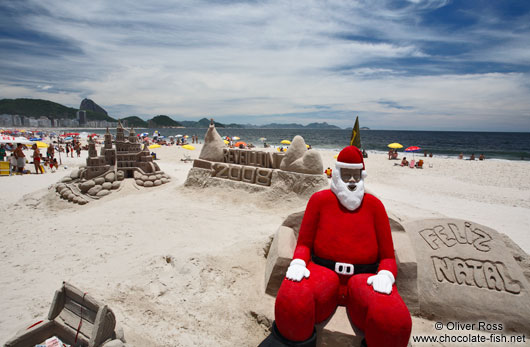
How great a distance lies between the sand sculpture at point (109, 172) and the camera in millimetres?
10781

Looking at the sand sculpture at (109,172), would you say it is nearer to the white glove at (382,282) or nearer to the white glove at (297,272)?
the white glove at (297,272)

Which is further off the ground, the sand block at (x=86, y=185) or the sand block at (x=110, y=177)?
the sand block at (x=110, y=177)

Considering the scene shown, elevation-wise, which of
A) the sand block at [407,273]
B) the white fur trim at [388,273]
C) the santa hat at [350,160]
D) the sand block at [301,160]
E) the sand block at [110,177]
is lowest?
the sand block at [110,177]

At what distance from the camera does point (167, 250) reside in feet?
17.7

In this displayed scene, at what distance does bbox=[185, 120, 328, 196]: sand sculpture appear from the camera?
338 inches

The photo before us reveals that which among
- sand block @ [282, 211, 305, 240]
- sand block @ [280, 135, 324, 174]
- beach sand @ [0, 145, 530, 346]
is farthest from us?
sand block @ [280, 135, 324, 174]

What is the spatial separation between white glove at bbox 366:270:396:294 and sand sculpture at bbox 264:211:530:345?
811 millimetres

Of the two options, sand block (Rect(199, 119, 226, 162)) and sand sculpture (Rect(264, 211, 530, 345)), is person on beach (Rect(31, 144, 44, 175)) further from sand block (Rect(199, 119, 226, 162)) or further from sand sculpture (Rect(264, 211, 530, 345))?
sand sculpture (Rect(264, 211, 530, 345))

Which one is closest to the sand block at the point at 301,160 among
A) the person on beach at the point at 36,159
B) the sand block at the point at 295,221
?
the sand block at the point at 295,221

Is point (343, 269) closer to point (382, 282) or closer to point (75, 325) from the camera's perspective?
point (382, 282)

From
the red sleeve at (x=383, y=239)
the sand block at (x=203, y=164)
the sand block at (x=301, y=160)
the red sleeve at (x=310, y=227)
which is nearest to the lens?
the red sleeve at (x=383, y=239)

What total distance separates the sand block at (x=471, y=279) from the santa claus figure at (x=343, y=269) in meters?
1.29

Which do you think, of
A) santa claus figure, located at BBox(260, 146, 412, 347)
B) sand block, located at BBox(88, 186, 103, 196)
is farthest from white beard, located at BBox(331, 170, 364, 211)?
sand block, located at BBox(88, 186, 103, 196)

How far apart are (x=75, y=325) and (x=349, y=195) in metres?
2.92
